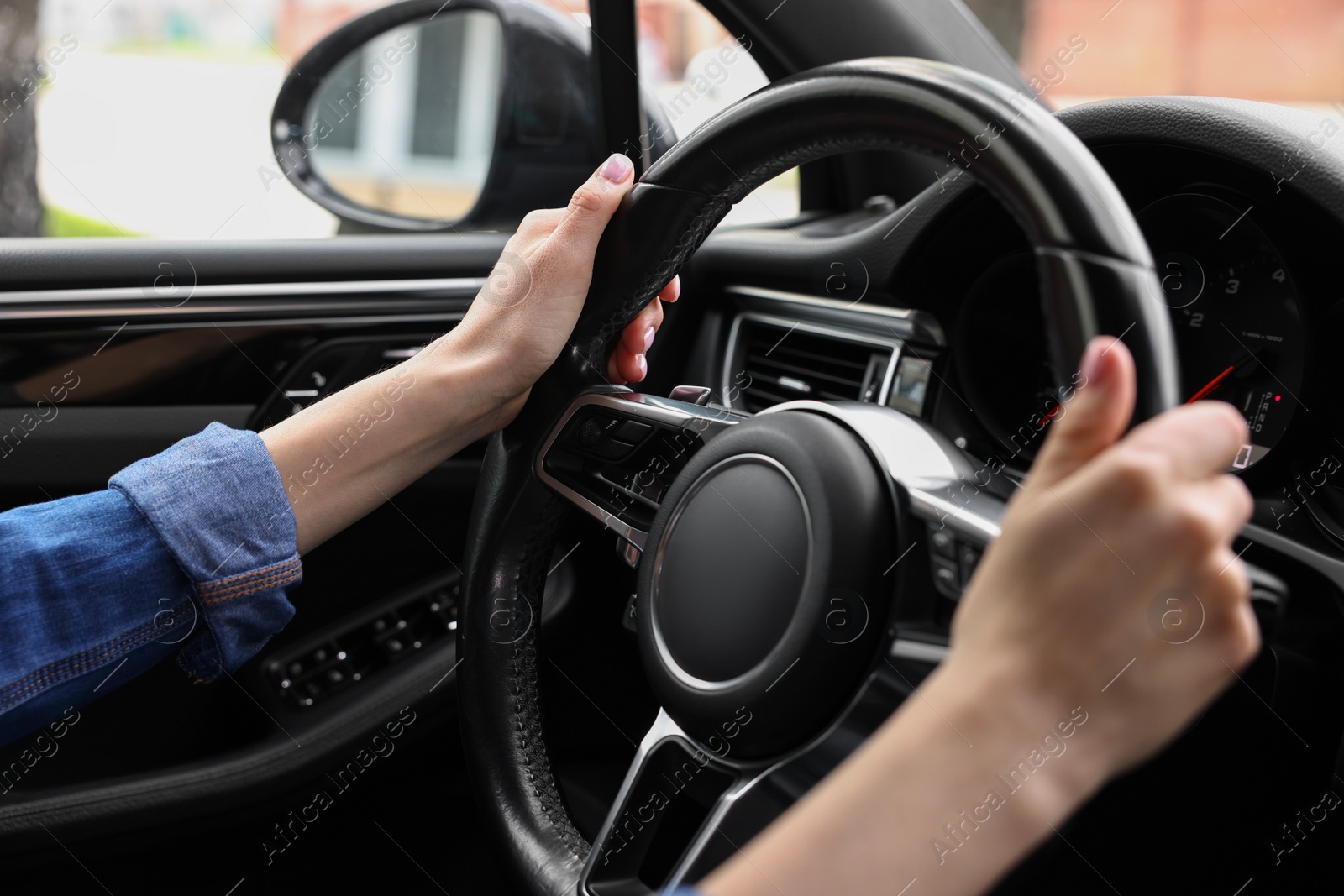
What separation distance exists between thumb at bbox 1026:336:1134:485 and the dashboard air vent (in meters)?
0.77

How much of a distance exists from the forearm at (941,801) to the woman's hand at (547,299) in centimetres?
58

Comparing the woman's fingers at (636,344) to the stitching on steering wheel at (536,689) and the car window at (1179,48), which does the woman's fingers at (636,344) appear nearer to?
the stitching on steering wheel at (536,689)

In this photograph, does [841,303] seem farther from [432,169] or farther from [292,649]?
[432,169]

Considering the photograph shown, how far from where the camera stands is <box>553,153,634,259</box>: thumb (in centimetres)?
92

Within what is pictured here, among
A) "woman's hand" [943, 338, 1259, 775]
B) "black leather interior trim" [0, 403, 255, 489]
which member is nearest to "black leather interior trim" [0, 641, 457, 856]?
"black leather interior trim" [0, 403, 255, 489]

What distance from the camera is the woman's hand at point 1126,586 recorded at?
45 cm

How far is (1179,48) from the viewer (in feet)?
14.6

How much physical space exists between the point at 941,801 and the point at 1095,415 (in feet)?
0.58

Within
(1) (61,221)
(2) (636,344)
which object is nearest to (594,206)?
(2) (636,344)

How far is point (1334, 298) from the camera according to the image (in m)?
0.95

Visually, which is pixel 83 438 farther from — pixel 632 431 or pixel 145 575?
pixel 632 431

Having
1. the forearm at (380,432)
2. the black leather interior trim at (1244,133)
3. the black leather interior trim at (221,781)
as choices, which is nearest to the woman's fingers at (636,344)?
the forearm at (380,432)

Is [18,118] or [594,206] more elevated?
[594,206]

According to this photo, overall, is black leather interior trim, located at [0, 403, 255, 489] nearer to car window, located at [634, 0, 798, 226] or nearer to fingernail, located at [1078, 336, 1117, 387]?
car window, located at [634, 0, 798, 226]
